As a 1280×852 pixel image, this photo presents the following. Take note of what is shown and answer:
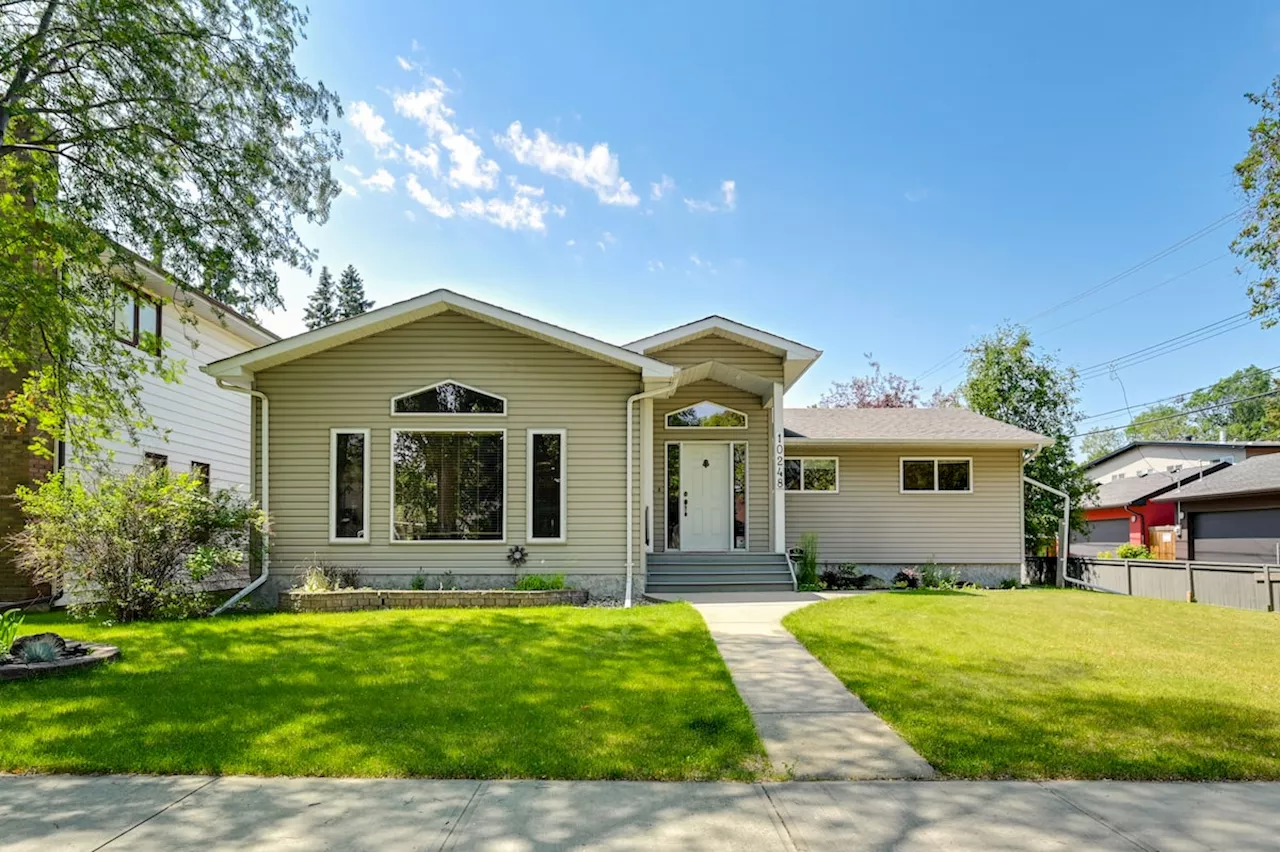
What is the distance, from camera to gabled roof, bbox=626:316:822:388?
13.1 metres

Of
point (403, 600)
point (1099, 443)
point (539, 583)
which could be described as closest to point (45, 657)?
point (403, 600)

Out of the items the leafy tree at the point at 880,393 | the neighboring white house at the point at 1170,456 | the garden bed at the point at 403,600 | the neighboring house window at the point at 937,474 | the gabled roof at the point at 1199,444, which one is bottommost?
the garden bed at the point at 403,600

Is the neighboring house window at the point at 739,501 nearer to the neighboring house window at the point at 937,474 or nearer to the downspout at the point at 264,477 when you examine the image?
the neighboring house window at the point at 937,474

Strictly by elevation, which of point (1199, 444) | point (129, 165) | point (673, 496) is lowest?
point (673, 496)

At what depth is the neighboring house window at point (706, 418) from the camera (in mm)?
14211

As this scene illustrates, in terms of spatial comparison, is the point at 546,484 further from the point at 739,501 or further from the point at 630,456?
the point at 739,501

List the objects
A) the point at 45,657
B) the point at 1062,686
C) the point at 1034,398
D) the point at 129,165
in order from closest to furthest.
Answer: the point at 1062,686 < the point at 45,657 < the point at 129,165 < the point at 1034,398

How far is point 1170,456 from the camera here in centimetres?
3192

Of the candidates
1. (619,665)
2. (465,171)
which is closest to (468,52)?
(465,171)

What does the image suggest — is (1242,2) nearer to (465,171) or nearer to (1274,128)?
(1274,128)

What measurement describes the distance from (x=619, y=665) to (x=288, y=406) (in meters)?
7.66

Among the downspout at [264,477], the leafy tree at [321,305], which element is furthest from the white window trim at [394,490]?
the leafy tree at [321,305]

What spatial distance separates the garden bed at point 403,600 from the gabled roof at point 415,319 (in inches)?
141

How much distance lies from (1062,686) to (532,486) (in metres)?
7.57
